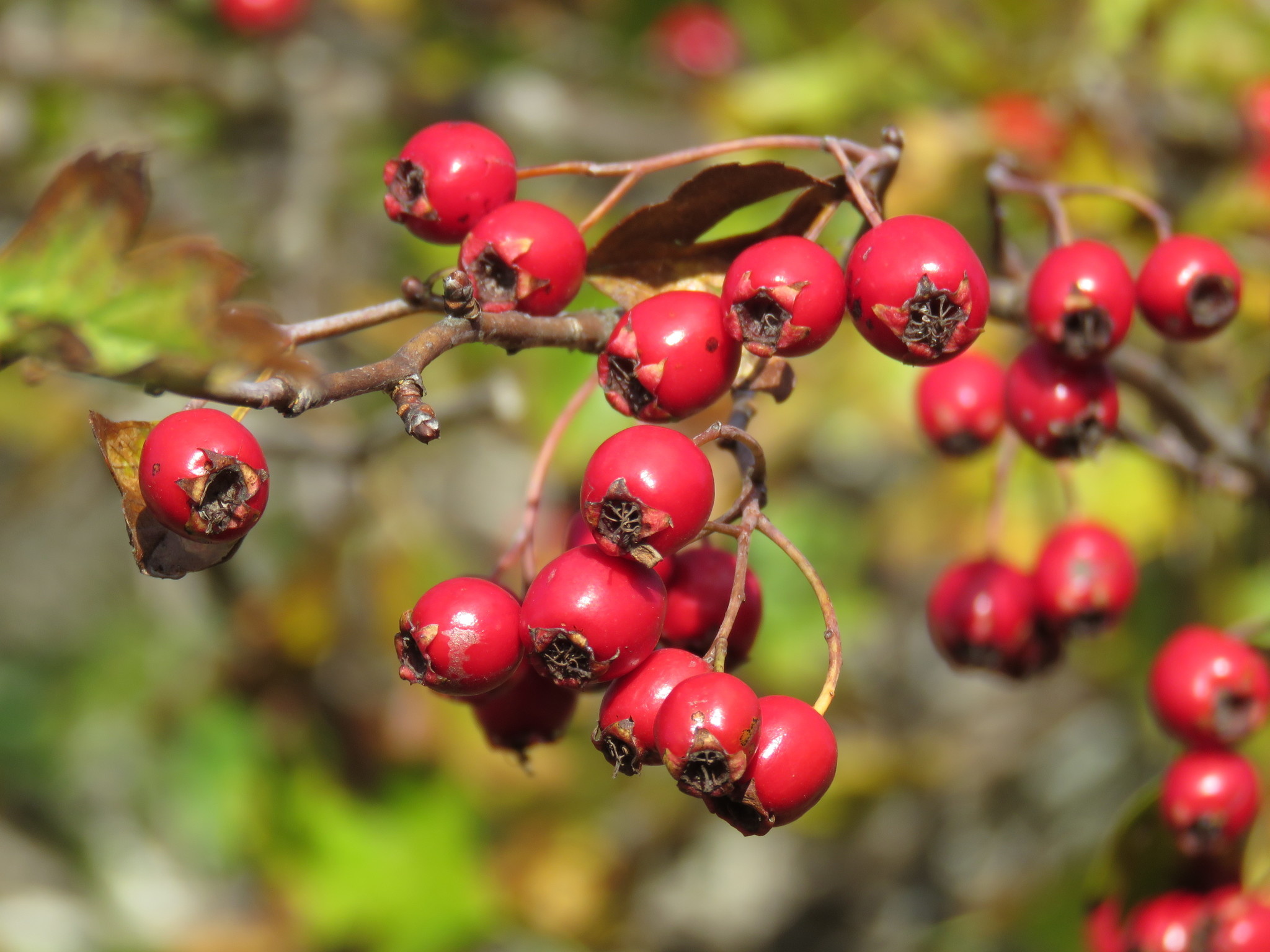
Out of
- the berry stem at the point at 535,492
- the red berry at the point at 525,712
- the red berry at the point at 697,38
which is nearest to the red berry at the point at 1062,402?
the berry stem at the point at 535,492

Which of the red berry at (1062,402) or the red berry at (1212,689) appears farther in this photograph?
the red berry at (1212,689)

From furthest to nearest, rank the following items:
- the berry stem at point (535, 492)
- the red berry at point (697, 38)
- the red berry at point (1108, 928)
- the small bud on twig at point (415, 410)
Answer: the red berry at point (697, 38) < the red berry at point (1108, 928) < the berry stem at point (535, 492) < the small bud on twig at point (415, 410)

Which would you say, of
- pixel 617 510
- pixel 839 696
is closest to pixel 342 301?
pixel 839 696

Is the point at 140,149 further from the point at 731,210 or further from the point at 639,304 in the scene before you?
the point at 731,210

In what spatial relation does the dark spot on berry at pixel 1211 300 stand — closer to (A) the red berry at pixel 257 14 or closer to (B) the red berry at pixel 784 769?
(B) the red berry at pixel 784 769

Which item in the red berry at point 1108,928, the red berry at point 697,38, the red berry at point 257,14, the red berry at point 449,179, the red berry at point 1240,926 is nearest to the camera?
the red berry at point 449,179

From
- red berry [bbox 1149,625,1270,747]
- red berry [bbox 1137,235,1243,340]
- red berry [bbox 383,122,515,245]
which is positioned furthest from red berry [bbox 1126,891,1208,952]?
red berry [bbox 383,122,515,245]
